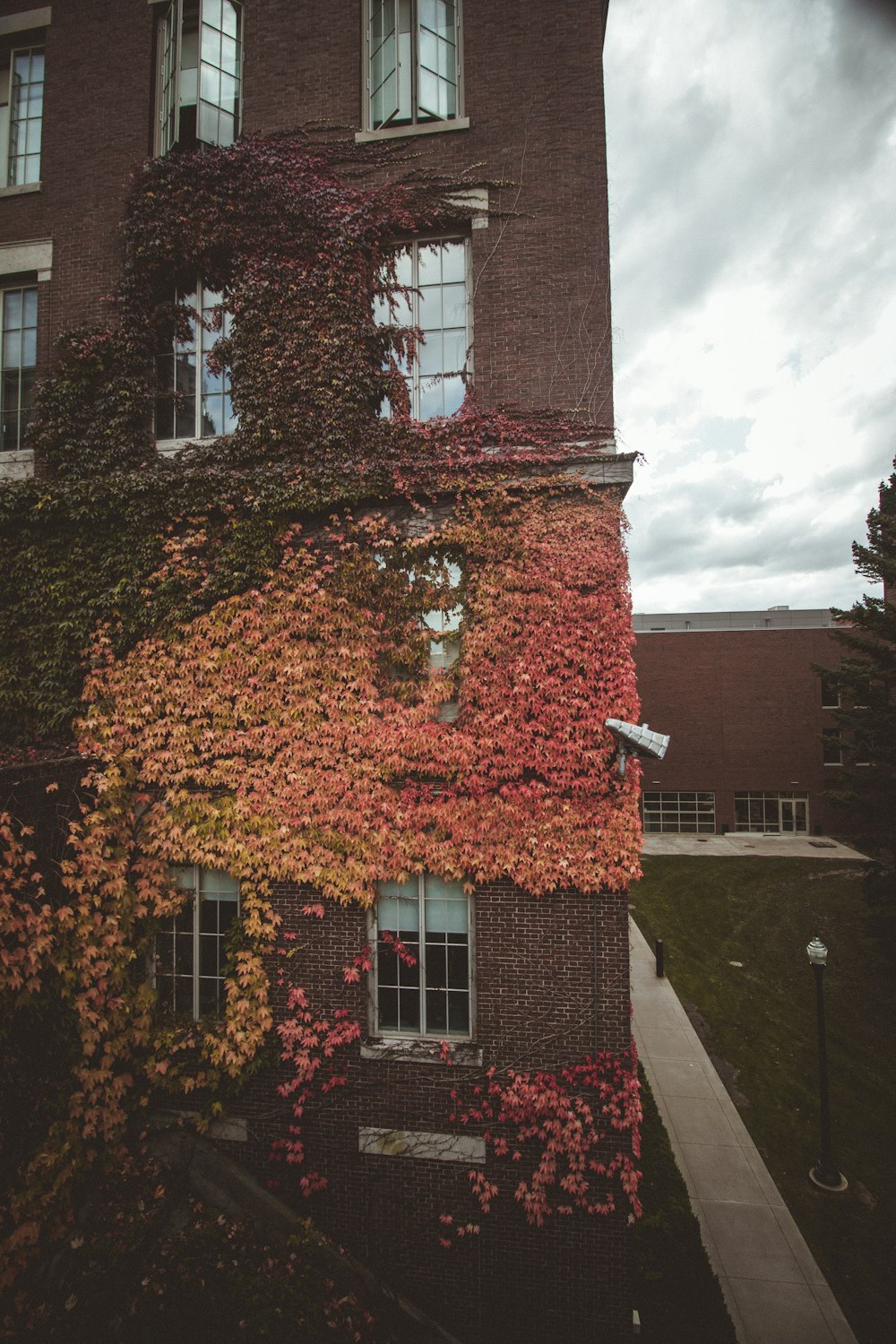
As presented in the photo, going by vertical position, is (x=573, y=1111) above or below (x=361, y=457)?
below

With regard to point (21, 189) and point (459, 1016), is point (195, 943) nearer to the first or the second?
point (459, 1016)

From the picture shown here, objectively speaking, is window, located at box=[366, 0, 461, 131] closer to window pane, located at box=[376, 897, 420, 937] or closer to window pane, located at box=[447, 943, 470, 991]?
window pane, located at box=[376, 897, 420, 937]

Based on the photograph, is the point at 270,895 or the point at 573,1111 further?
the point at 270,895

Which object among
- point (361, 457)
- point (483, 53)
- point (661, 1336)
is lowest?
point (661, 1336)

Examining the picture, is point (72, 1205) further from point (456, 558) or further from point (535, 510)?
point (535, 510)

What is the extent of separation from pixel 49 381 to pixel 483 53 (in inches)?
291

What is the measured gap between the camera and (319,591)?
7.59 meters

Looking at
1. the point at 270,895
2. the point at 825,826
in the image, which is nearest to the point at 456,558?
the point at 270,895

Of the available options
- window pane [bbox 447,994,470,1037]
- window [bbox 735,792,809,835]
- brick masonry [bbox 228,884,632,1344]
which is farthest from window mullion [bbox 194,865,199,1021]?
window [bbox 735,792,809,835]

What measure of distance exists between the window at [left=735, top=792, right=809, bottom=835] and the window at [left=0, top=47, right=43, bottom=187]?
34872 millimetres

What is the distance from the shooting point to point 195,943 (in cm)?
769

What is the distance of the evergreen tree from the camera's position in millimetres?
17406

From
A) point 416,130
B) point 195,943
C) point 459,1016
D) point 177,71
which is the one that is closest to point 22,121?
point 177,71

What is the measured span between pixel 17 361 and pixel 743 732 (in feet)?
108
